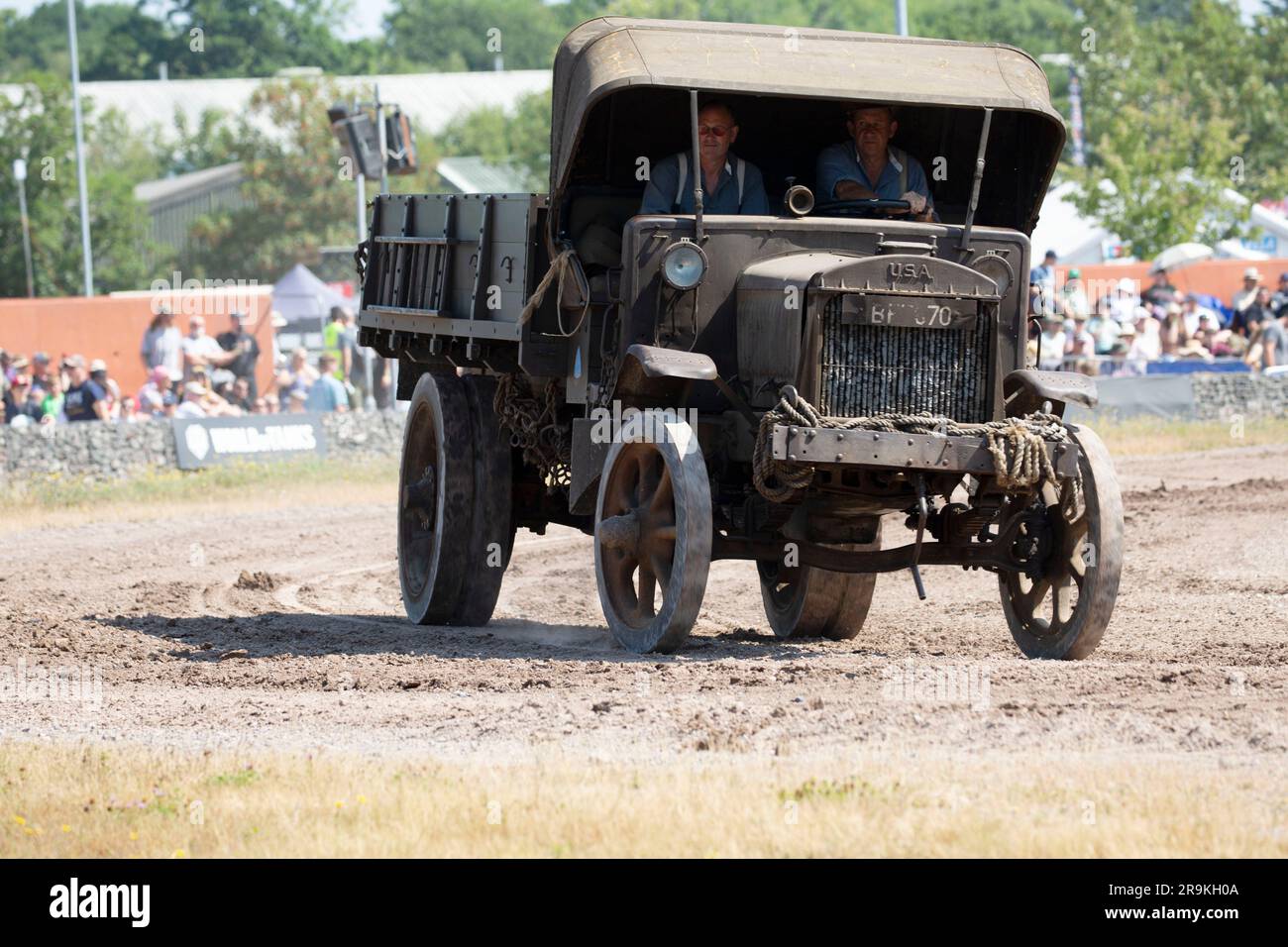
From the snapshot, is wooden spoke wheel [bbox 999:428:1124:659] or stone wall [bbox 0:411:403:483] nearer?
wooden spoke wheel [bbox 999:428:1124:659]

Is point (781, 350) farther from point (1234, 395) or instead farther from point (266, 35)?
point (266, 35)

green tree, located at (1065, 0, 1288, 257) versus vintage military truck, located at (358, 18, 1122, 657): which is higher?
green tree, located at (1065, 0, 1288, 257)

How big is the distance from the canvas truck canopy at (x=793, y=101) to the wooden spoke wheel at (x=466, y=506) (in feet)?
5.56

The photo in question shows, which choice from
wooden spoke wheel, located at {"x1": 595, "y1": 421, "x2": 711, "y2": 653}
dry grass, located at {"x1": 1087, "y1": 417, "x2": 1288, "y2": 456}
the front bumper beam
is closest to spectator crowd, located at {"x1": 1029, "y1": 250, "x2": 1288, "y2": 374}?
dry grass, located at {"x1": 1087, "y1": 417, "x2": 1288, "y2": 456}

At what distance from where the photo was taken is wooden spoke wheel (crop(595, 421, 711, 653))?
9.12 meters

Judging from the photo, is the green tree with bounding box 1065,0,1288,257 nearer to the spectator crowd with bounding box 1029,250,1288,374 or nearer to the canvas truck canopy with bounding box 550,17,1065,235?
the spectator crowd with bounding box 1029,250,1288,374

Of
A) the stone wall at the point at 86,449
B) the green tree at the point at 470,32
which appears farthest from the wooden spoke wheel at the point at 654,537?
the green tree at the point at 470,32

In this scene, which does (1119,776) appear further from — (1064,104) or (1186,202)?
(1064,104)

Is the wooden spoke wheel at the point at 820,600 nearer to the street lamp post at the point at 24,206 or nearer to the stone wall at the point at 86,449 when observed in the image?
the stone wall at the point at 86,449

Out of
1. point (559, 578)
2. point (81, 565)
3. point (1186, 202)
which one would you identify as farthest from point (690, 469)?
point (1186, 202)

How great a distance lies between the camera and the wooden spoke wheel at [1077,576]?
9328mm

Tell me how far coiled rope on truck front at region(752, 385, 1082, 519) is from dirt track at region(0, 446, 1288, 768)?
0.81 metres

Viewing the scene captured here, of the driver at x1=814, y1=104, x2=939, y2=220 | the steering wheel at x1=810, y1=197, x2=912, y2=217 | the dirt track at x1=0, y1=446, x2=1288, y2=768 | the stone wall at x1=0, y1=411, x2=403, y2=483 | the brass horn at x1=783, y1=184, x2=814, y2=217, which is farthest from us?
the stone wall at x1=0, y1=411, x2=403, y2=483

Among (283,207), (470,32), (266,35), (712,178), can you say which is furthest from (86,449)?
(470,32)
